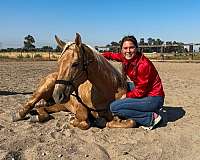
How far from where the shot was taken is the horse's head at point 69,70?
473cm

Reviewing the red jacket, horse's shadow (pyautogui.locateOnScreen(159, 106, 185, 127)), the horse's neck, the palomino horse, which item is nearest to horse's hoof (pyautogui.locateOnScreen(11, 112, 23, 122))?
the palomino horse

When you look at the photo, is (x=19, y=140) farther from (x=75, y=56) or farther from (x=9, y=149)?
(x=75, y=56)

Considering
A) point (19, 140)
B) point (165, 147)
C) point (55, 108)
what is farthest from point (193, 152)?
point (55, 108)

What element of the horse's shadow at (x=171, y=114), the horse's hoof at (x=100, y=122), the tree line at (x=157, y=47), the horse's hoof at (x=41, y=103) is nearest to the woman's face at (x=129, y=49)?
the horse's hoof at (x=100, y=122)

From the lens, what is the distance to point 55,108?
21.7 feet

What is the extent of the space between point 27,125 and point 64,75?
1.31m

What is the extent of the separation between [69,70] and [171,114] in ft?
8.94

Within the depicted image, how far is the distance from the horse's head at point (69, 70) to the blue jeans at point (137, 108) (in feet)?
2.91

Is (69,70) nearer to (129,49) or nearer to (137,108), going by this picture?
(129,49)

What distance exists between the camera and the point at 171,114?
678 centimetres

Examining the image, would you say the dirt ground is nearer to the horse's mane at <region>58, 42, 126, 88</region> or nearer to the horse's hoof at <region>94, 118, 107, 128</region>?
the horse's hoof at <region>94, 118, 107, 128</region>

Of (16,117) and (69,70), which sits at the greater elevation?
(69,70)

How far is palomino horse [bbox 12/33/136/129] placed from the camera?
189 inches

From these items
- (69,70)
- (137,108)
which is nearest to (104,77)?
(137,108)
